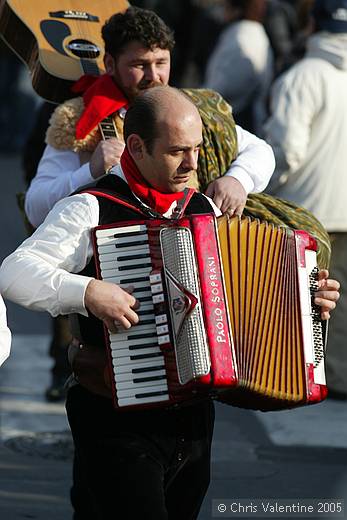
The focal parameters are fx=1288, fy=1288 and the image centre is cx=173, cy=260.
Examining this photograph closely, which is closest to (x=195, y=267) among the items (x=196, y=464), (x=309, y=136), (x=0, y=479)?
(x=196, y=464)

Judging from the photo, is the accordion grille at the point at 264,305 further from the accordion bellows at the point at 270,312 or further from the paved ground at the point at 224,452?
the paved ground at the point at 224,452

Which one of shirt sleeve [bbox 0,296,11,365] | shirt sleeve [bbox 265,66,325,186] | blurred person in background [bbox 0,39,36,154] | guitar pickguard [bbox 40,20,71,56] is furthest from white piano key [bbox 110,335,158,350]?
blurred person in background [bbox 0,39,36,154]

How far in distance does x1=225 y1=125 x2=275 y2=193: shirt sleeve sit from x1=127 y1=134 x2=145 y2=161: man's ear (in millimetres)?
639

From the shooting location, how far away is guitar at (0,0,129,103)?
4.76 metres

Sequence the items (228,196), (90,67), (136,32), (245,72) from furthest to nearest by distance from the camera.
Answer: (245,72) < (90,67) < (136,32) < (228,196)

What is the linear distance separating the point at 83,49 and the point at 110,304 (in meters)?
1.61

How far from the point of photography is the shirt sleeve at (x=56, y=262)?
11.7ft

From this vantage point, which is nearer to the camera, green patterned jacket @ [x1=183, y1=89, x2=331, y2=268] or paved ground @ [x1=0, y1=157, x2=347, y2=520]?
green patterned jacket @ [x1=183, y1=89, x2=331, y2=268]

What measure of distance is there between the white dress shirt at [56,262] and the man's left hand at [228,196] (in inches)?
23.4

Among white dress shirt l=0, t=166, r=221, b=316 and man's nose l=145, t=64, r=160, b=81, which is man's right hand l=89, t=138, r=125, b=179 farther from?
white dress shirt l=0, t=166, r=221, b=316

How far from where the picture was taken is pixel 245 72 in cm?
838

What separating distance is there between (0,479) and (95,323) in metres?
2.07

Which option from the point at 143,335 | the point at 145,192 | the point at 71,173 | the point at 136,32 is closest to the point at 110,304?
the point at 143,335

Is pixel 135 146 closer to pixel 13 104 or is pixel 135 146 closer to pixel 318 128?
pixel 318 128
